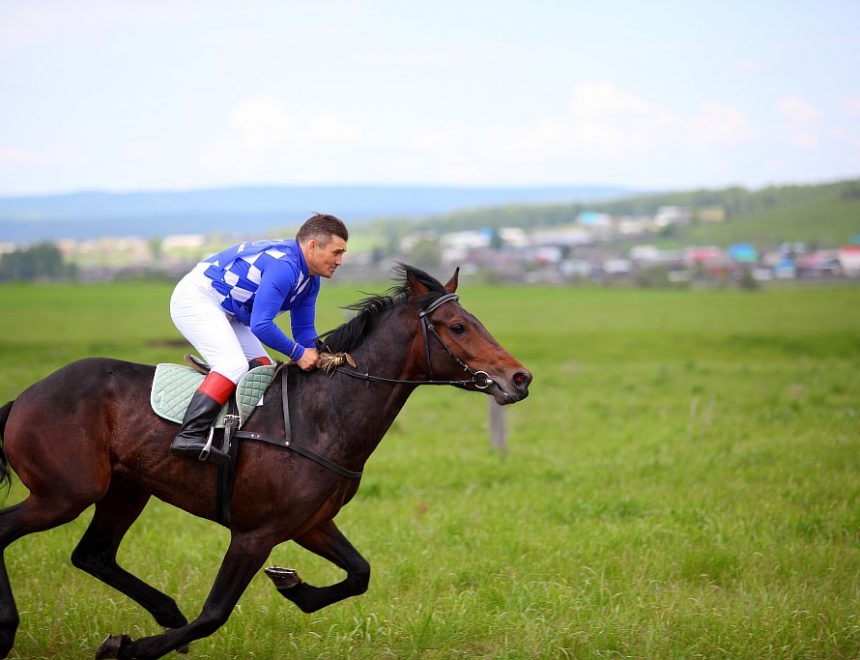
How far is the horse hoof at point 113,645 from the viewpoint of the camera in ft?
20.3

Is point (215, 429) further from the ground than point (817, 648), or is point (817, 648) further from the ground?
point (215, 429)

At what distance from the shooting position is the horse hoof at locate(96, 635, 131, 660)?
20.3 ft

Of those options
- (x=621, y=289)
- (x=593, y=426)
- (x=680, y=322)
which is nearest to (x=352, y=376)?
(x=593, y=426)

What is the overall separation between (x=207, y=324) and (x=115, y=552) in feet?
5.60

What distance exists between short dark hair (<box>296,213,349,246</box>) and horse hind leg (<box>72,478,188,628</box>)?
2.07m

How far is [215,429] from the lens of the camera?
20.4 ft

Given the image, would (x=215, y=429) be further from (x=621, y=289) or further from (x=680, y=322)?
(x=621, y=289)

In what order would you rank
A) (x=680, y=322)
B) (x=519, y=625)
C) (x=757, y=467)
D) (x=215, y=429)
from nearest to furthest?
(x=215, y=429) < (x=519, y=625) < (x=757, y=467) < (x=680, y=322)

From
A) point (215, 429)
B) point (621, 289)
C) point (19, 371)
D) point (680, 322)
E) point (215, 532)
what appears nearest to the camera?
point (215, 429)

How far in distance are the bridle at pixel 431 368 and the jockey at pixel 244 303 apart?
1.16 ft

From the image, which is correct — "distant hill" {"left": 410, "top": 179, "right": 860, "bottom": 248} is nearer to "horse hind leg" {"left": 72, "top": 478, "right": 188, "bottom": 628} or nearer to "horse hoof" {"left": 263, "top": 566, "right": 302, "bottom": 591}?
"horse hoof" {"left": 263, "top": 566, "right": 302, "bottom": 591}

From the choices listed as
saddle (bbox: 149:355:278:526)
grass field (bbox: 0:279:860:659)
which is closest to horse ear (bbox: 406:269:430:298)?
saddle (bbox: 149:355:278:526)

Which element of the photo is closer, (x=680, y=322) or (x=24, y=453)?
(x=24, y=453)

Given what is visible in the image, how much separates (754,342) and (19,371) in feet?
87.0
